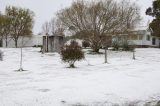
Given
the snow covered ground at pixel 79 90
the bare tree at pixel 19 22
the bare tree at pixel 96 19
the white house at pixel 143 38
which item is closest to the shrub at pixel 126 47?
the bare tree at pixel 96 19

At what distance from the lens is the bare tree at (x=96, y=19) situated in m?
29.5

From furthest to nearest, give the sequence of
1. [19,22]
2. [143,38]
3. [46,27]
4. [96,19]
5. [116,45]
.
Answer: [46,27] < [19,22] < [143,38] < [116,45] < [96,19]

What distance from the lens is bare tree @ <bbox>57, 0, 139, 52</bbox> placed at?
2952 centimetres

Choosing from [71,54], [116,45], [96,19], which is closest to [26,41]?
[116,45]

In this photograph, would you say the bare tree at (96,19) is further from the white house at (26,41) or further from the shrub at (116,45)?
the white house at (26,41)

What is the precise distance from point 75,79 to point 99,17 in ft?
63.2

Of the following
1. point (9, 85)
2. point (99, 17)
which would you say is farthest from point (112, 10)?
point (9, 85)

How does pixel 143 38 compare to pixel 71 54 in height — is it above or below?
above

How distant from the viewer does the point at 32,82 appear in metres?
10.5

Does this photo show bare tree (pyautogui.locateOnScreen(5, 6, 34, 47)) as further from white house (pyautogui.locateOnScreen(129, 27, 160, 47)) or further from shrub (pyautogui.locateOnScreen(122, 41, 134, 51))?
shrub (pyautogui.locateOnScreen(122, 41, 134, 51))

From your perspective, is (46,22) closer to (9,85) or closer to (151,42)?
(151,42)

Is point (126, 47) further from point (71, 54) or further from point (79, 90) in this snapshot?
point (79, 90)

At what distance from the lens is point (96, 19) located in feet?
98.0

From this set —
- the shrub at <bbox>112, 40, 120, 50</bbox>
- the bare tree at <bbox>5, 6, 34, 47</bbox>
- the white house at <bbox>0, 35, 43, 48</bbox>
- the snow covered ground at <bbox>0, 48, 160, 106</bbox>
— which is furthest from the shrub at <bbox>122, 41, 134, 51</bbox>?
the snow covered ground at <bbox>0, 48, 160, 106</bbox>
